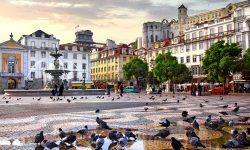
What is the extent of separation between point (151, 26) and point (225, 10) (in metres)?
25.3

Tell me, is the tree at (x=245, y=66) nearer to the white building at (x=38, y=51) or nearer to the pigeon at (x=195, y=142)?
the pigeon at (x=195, y=142)

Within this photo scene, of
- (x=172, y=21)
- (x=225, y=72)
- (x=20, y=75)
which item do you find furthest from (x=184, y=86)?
(x=172, y=21)

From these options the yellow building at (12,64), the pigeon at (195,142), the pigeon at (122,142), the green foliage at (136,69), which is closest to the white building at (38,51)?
the yellow building at (12,64)

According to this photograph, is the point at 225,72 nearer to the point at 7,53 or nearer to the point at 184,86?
the point at 184,86

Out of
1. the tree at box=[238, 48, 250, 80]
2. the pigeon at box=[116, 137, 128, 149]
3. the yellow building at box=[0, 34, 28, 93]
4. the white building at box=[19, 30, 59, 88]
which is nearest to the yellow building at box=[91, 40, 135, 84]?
the white building at box=[19, 30, 59, 88]

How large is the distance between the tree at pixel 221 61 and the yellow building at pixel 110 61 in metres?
43.0

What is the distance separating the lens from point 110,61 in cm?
9412

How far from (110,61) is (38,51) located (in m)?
24.9

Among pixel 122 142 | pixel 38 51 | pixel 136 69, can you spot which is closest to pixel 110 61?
pixel 136 69

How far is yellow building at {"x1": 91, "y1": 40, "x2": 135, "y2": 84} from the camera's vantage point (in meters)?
A: 90.8

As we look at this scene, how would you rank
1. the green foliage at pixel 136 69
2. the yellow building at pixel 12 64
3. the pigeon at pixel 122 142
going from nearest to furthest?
the pigeon at pixel 122 142, the yellow building at pixel 12 64, the green foliage at pixel 136 69

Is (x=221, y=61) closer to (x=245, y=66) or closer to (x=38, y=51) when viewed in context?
(x=245, y=66)

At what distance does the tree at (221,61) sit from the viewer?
44.9 metres

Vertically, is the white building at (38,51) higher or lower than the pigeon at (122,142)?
higher
